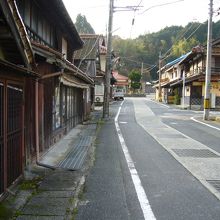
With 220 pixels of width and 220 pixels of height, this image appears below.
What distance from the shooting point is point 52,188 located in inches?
293

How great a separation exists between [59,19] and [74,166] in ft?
19.4

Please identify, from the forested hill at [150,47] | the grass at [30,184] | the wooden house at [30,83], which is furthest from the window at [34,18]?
the forested hill at [150,47]

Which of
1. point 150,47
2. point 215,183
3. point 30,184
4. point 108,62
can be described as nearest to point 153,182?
point 215,183

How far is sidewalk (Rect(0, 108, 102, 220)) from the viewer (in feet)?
19.7

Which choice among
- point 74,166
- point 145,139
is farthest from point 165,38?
point 74,166

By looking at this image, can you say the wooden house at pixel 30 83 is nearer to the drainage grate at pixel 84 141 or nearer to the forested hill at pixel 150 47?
the drainage grate at pixel 84 141

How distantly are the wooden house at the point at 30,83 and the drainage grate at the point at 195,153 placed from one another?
4151mm

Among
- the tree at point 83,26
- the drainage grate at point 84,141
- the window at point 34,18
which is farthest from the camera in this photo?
the tree at point 83,26

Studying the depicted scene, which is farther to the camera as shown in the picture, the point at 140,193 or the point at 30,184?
the point at 30,184

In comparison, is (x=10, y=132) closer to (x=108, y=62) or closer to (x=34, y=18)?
(x=34, y=18)

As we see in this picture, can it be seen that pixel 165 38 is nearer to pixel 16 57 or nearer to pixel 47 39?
pixel 47 39

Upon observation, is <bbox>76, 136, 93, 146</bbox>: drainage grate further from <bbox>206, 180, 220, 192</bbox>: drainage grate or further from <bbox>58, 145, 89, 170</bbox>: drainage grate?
<bbox>206, 180, 220, 192</bbox>: drainage grate

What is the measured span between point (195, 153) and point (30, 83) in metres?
5.96

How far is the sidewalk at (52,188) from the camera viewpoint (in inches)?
237
